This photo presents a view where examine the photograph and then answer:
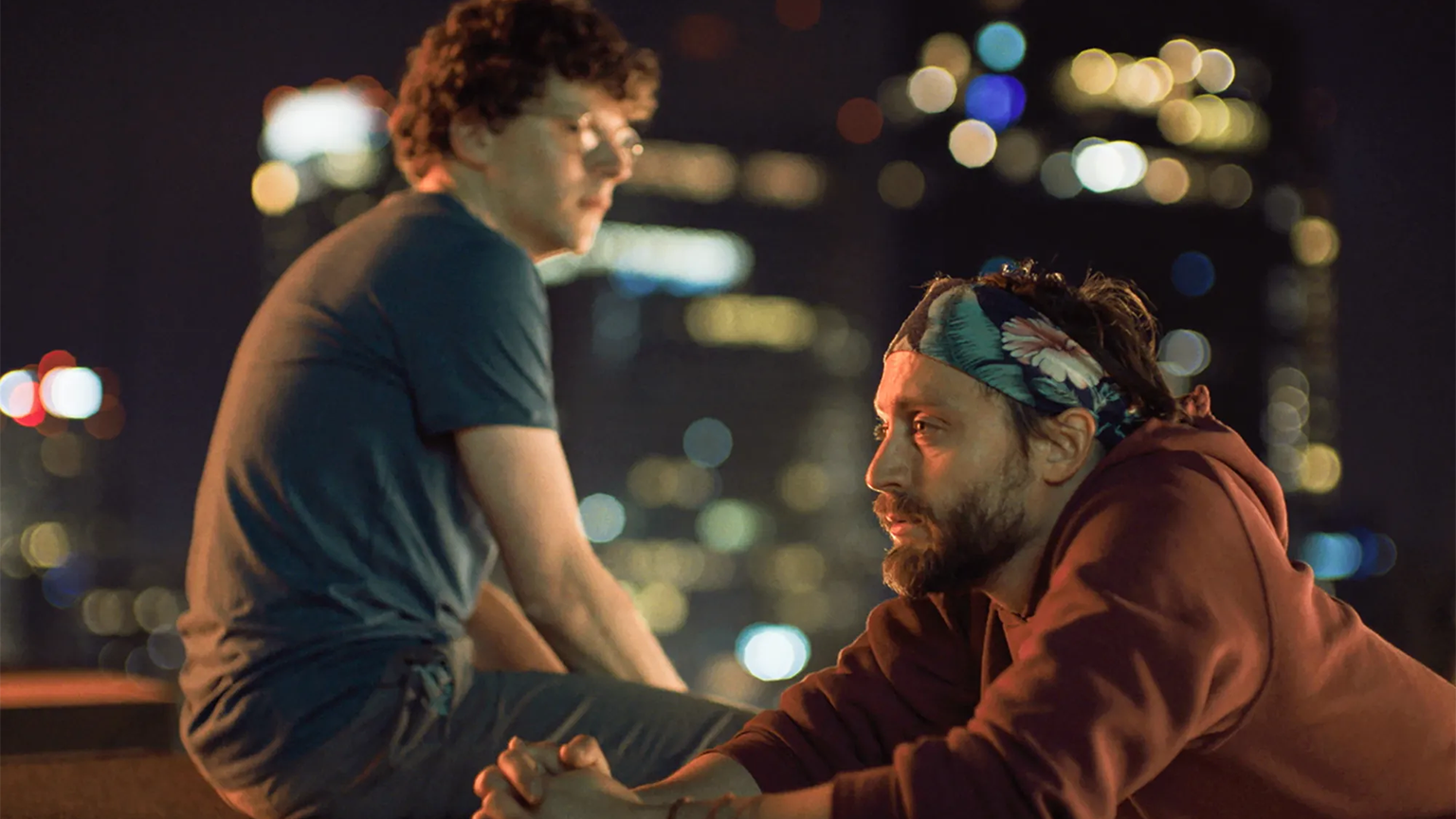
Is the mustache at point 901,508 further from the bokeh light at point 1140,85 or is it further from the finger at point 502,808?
the bokeh light at point 1140,85

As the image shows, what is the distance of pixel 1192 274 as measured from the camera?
6512cm

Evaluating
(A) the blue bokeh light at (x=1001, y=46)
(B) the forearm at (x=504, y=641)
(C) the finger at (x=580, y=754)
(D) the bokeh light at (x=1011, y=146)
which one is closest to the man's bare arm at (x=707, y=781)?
(C) the finger at (x=580, y=754)

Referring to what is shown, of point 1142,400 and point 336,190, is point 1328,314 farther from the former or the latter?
point 1142,400

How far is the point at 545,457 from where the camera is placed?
218 cm

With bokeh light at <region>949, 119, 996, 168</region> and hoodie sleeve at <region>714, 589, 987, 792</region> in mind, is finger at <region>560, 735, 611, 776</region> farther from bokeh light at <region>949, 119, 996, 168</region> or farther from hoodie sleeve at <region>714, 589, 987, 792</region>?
bokeh light at <region>949, 119, 996, 168</region>

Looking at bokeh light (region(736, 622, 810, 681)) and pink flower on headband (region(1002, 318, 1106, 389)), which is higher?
pink flower on headband (region(1002, 318, 1106, 389))

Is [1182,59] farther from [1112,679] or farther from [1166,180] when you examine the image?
[1112,679]

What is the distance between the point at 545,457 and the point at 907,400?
68 cm

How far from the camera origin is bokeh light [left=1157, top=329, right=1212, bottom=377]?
62.9m

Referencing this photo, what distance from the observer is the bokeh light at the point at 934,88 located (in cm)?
6931

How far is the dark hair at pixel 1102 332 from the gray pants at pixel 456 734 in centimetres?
83

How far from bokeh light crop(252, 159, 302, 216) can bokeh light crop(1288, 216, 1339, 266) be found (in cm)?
6049

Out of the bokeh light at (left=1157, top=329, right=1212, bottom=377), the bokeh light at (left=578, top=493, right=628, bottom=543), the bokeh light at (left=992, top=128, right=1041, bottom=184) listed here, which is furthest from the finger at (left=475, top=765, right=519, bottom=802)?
the bokeh light at (left=578, top=493, right=628, bottom=543)

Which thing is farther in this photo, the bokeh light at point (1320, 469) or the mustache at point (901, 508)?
the bokeh light at point (1320, 469)
